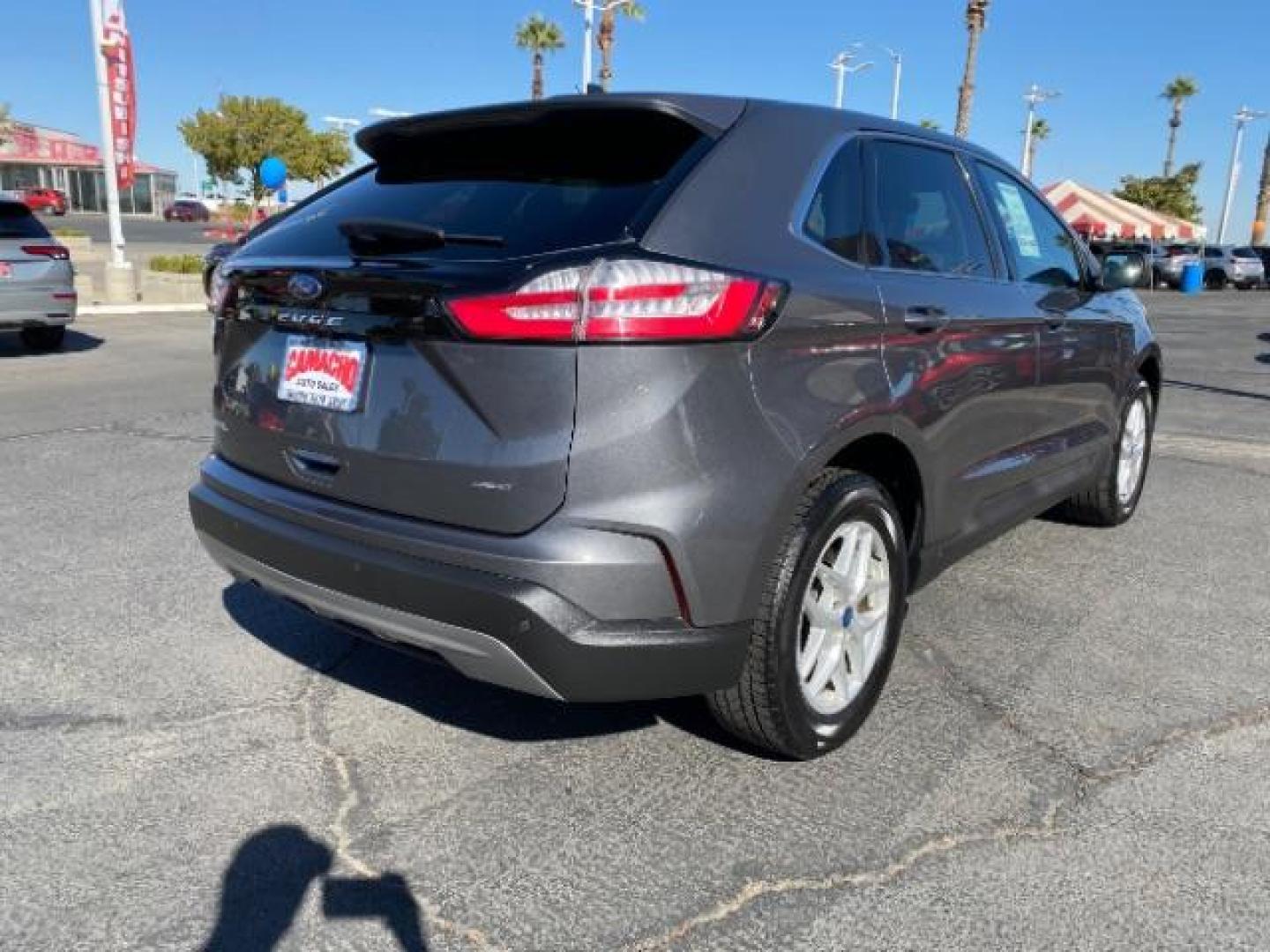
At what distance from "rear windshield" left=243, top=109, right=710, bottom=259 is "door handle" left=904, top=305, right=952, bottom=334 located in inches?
32.4

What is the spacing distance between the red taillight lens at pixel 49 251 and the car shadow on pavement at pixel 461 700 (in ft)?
27.4

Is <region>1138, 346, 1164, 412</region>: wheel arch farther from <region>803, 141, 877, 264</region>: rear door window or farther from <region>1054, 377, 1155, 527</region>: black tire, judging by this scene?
<region>803, 141, 877, 264</region>: rear door window

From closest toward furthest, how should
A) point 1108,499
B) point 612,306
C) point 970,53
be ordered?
point 612,306, point 1108,499, point 970,53

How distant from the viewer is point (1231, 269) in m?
40.0

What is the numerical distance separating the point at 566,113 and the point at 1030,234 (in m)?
2.29

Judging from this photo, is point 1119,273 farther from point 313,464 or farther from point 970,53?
point 970,53

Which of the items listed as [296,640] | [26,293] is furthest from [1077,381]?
[26,293]

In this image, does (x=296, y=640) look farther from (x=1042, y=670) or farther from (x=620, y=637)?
(x=1042, y=670)

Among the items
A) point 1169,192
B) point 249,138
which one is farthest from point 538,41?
point 1169,192

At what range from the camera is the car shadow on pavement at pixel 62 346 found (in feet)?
36.6

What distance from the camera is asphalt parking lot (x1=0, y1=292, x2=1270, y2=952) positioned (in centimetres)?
225

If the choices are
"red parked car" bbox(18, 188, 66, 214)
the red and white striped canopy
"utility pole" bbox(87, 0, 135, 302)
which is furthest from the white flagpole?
"red parked car" bbox(18, 188, 66, 214)

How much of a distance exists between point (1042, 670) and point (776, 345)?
5.84 feet

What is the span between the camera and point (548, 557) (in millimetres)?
2275
